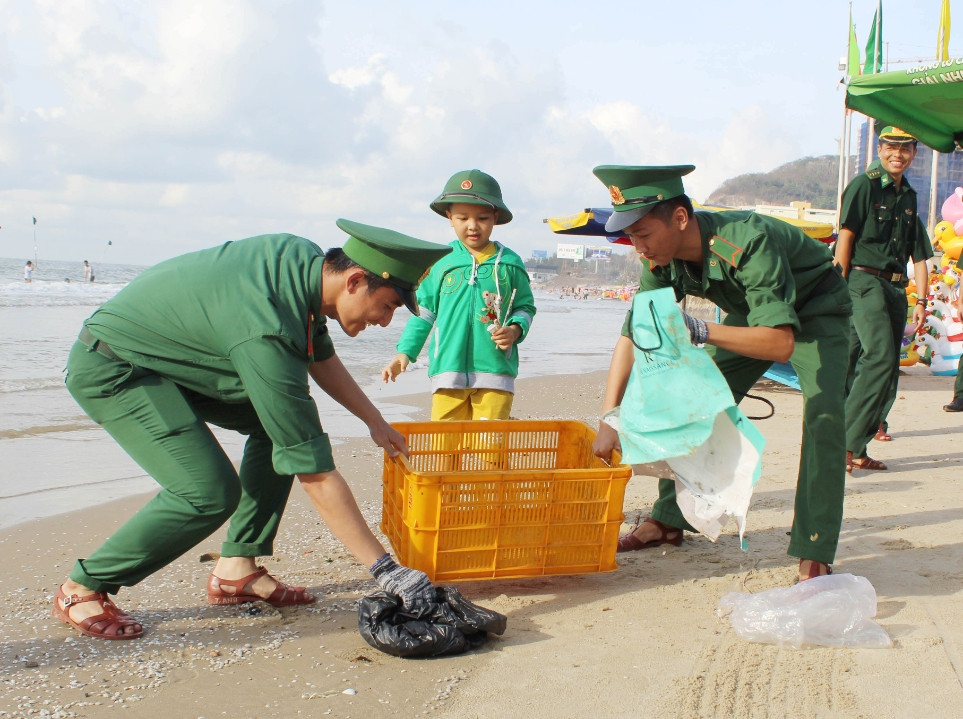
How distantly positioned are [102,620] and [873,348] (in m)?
4.85

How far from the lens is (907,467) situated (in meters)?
5.98

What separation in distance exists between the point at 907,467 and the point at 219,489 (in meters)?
4.87

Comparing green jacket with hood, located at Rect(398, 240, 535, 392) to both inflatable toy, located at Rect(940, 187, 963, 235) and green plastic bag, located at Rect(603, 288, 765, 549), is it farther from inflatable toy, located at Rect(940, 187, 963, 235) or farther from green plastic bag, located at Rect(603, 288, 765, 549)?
inflatable toy, located at Rect(940, 187, 963, 235)

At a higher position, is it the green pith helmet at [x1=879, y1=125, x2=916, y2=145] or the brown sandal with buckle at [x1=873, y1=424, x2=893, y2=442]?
the green pith helmet at [x1=879, y1=125, x2=916, y2=145]

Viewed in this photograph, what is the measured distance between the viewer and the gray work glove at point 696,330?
10.1ft

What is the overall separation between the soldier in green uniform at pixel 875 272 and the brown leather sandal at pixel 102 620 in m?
4.46

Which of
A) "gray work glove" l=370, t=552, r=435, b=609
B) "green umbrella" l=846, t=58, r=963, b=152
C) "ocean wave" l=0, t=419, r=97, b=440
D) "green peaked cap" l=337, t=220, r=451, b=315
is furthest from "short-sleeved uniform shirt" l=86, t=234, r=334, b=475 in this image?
"ocean wave" l=0, t=419, r=97, b=440

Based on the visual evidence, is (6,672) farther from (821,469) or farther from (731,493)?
(821,469)

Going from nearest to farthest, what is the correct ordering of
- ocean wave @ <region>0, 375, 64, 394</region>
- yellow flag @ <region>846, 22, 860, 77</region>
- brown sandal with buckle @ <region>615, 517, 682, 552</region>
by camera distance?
1. brown sandal with buckle @ <region>615, 517, 682, 552</region>
2. ocean wave @ <region>0, 375, 64, 394</region>
3. yellow flag @ <region>846, 22, 860, 77</region>

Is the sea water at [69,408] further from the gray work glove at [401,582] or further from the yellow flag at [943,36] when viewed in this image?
the yellow flag at [943,36]

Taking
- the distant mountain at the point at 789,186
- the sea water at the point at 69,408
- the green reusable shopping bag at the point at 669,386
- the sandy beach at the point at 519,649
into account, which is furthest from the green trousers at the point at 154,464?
the distant mountain at the point at 789,186

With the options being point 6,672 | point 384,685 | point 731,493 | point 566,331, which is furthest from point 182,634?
point 566,331

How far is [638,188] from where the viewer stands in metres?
3.24

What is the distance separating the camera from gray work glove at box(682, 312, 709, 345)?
3.08 metres
